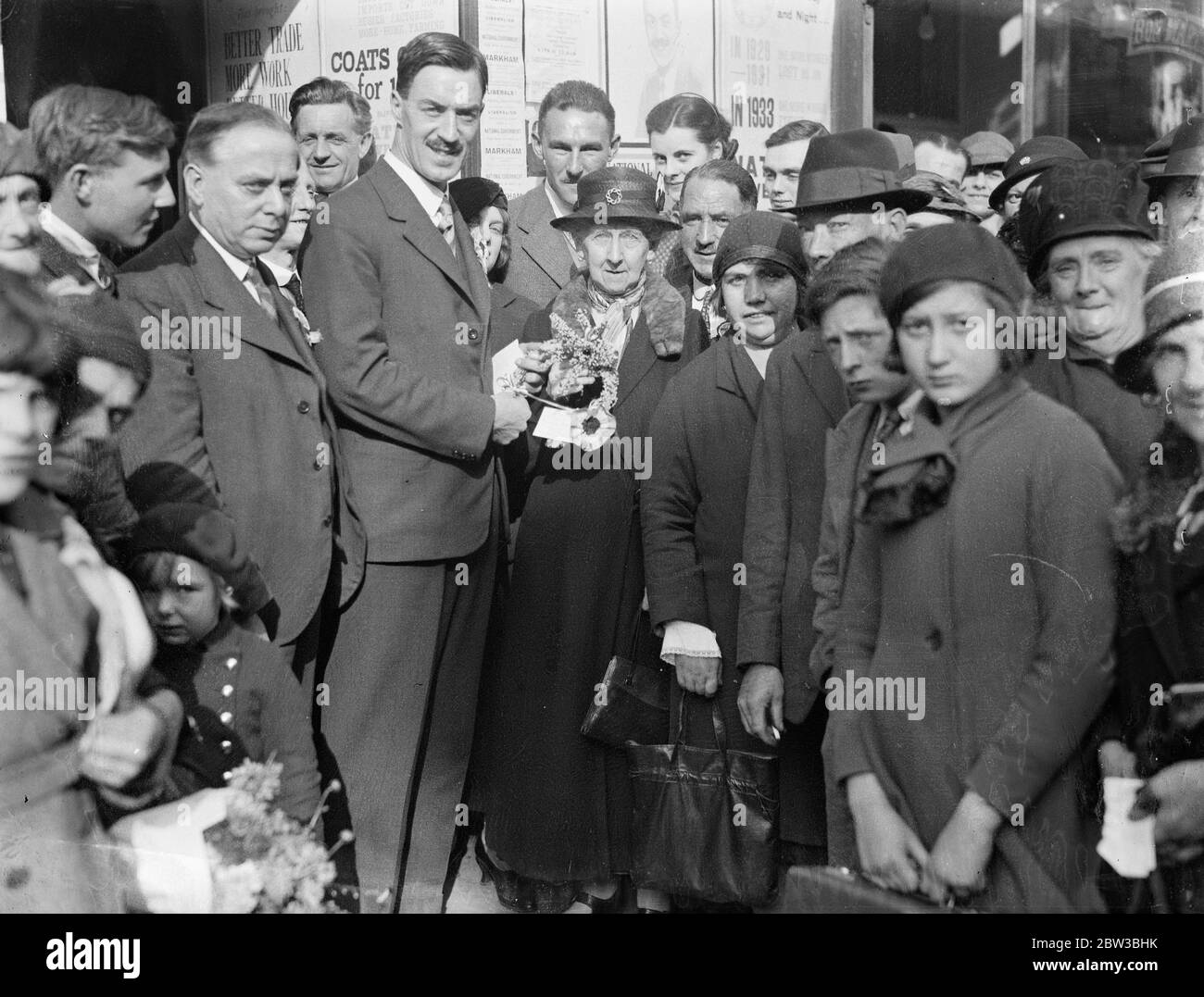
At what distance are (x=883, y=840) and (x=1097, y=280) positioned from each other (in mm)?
1509

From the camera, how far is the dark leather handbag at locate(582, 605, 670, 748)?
432 cm

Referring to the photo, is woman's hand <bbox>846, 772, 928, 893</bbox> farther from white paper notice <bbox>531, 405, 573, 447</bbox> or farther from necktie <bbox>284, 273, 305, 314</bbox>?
necktie <bbox>284, 273, 305, 314</bbox>

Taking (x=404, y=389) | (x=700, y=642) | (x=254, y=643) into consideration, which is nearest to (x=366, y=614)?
(x=254, y=643)

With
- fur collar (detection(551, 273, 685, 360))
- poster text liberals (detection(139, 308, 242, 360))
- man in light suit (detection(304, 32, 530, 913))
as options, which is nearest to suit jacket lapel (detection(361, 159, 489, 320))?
man in light suit (detection(304, 32, 530, 913))

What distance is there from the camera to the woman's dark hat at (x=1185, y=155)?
4.24m

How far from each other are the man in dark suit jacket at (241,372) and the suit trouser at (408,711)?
16 centimetres

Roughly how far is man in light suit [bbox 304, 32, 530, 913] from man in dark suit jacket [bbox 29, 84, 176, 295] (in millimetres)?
447

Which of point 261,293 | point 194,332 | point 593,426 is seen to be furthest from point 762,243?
point 194,332

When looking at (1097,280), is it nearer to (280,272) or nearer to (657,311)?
(657,311)

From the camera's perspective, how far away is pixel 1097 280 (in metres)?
4.14

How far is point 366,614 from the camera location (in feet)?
14.0

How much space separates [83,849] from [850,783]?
6.34ft

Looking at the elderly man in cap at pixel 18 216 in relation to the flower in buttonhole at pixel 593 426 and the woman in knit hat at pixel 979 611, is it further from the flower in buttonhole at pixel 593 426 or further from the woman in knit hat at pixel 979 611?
the woman in knit hat at pixel 979 611

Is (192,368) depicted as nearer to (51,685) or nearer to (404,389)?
(404,389)
